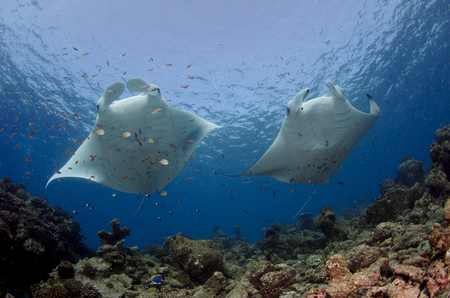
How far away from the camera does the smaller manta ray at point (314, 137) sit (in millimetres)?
4148

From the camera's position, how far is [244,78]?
15.2 m

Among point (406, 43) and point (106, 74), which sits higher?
point (406, 43)

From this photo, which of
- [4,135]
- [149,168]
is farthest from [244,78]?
[4,135]

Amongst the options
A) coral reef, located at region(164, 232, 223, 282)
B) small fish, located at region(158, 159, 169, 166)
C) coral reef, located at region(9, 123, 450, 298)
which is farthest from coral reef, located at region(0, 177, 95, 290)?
small fish, located at region(158, 159, 169, 166)

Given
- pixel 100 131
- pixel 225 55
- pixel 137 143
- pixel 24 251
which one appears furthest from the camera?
pixel 225 55

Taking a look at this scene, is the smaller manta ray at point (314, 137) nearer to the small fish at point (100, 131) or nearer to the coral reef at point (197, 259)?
the coral reef at point (197, 259)

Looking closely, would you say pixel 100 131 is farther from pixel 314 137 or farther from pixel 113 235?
pixel 314 137

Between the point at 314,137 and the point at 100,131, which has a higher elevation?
the point at 314,137

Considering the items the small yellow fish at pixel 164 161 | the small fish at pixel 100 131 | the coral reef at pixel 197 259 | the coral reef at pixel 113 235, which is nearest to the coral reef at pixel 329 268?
the coral reef at pixel 197 259

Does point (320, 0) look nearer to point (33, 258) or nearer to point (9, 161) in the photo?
point (33, 258)

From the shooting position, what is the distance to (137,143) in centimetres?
448

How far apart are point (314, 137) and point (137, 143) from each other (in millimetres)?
4172

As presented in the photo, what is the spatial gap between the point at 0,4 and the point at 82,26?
350 centimetres

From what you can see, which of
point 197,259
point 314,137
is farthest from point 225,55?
point 197,259
